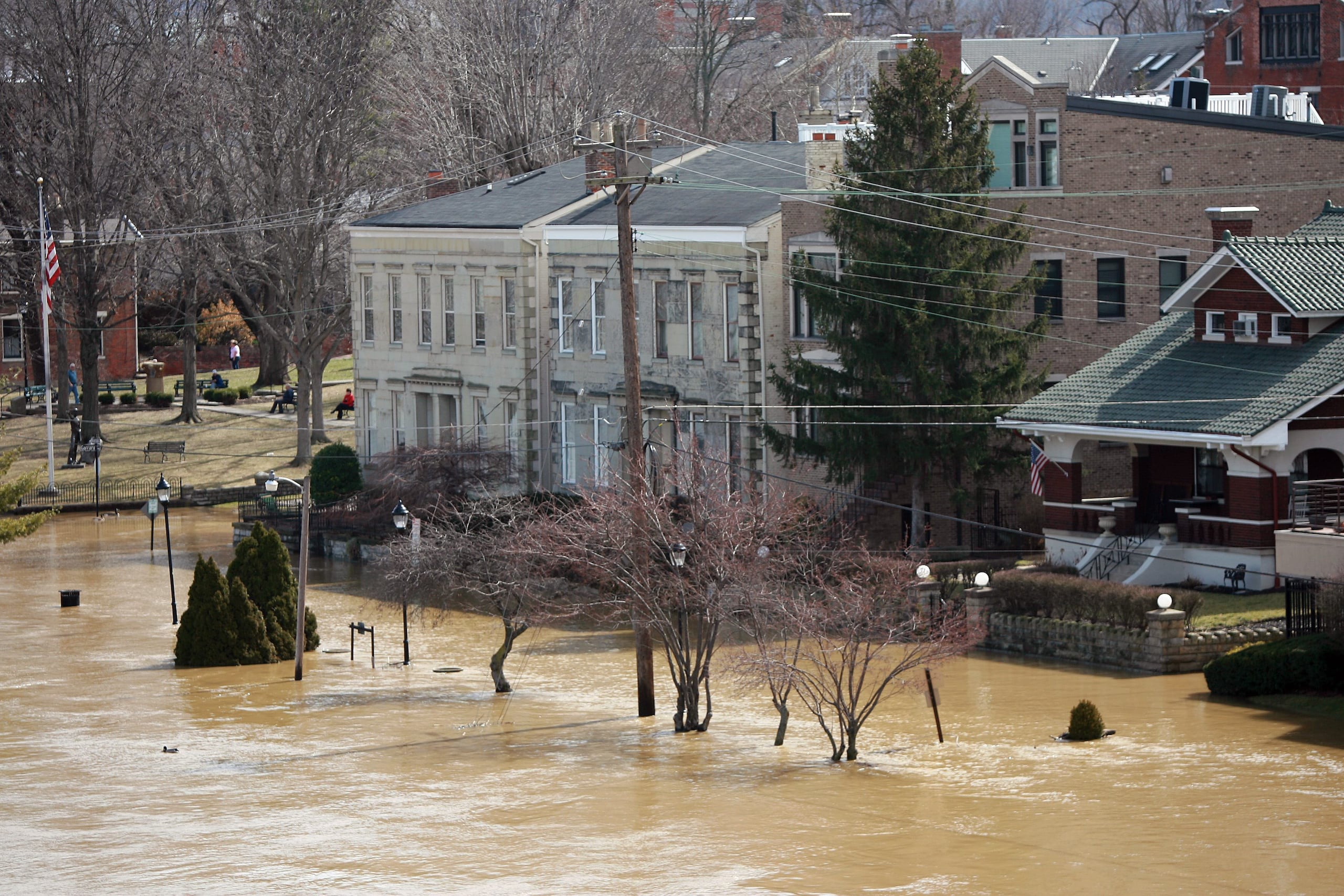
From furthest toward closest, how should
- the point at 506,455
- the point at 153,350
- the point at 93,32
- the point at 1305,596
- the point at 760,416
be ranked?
the point at 153,350 → the point at 93,32 → the point at 506,455 → the point at 760,416 → the point at 1305,596

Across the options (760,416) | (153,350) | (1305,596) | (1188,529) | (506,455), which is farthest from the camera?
(153,350)

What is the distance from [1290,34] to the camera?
76125mm

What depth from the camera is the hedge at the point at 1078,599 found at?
1398 inches

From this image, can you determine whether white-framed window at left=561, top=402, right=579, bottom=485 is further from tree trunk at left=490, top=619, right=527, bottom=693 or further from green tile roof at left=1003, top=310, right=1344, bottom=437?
tree trunk at left=490, top=619, right=527, bottom=693

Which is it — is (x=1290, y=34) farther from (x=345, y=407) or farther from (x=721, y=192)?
(x=345, y=407)

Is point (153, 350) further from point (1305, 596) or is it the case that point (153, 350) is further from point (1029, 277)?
point (1305, 596)

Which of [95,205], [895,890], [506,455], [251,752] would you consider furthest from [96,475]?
[895,890]

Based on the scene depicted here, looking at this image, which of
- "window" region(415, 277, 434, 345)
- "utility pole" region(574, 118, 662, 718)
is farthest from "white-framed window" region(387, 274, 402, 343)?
"utility pole" region(574, 118, 662, 718)

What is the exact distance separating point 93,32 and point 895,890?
201 feet

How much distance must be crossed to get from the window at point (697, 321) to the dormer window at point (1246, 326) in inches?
550

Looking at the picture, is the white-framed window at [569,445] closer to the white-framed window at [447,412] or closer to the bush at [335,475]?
the white-framed window at [447,412]

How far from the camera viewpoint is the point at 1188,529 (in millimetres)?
39188

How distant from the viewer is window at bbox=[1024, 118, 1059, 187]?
47250 millimetres

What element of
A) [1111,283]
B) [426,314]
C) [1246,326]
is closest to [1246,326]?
[1246,326]
